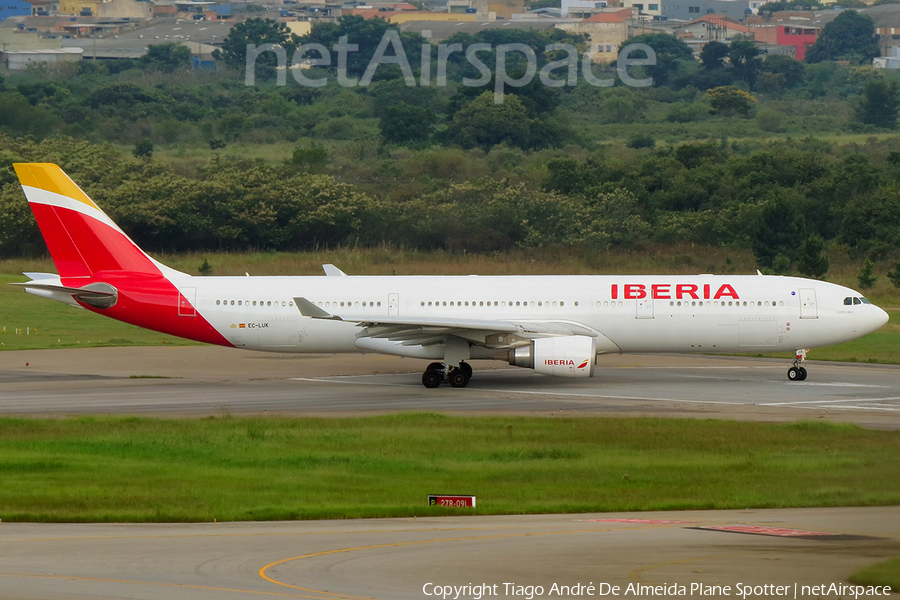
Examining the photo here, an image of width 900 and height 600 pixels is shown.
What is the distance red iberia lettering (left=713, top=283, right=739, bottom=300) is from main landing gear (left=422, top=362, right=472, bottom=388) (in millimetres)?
8529

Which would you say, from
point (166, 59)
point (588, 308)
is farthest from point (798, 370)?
point (166, 59)

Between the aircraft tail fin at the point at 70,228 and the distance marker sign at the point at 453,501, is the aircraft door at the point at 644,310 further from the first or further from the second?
the distance marker sign at the point at 453,501

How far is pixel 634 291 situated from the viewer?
41031mm

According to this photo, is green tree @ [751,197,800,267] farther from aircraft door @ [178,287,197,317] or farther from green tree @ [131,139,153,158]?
green tree @ [131,139,153,158]

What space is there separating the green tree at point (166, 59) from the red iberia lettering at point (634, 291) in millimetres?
158441

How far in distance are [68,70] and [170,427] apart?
16412 centimetres

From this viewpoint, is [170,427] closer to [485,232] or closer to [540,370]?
[540,370]

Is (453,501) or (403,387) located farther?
(403,387)

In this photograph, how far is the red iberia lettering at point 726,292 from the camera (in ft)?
135

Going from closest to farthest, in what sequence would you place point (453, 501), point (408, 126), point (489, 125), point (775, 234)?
point (453, 501) < point (775, 234) < point (489, 125) < point (408, 126)

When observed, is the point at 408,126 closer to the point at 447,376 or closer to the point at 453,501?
the point at 447,376

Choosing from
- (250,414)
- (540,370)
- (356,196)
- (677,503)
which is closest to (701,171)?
(356,196)

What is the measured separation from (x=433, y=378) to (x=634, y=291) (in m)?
7.16

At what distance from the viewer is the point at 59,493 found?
23375mm
